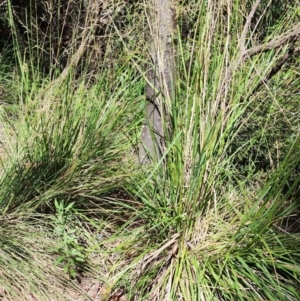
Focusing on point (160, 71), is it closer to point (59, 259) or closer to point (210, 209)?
point (210, 209)

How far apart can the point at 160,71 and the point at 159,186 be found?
58cm

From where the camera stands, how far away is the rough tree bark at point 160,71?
2.61 meters

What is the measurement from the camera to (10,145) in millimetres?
2945

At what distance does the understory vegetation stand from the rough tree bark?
5 cm

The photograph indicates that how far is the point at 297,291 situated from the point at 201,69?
1.12m

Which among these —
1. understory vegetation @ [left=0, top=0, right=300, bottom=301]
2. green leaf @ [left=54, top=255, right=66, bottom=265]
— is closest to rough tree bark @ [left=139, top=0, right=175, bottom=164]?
understory vegetation @ [left=0, top=0, right=300, bottom=301]

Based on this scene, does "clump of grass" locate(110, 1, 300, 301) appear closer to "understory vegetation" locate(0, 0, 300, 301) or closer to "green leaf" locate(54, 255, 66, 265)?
"understory vegetation" locate(0, 0, 300, 301)

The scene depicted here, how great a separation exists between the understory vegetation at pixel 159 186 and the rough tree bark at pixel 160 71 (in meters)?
0.05

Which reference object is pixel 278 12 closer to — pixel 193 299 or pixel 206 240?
pixel 206 240

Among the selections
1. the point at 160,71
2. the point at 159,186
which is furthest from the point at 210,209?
the point at 160,71

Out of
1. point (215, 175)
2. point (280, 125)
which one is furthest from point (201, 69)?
point (280, 125)

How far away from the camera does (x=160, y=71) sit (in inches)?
103

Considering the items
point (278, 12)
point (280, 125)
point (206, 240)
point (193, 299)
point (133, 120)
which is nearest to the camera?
point (193, 299)

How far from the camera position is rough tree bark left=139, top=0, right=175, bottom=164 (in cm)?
261
